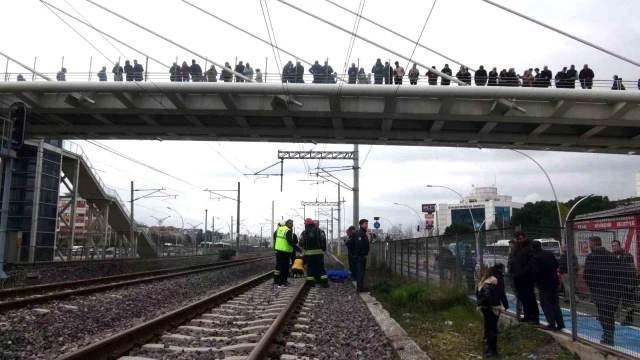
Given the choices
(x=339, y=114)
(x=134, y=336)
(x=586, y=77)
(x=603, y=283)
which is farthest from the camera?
(x=339, y=114)

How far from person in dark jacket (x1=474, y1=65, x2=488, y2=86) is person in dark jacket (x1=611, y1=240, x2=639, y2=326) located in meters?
15.9

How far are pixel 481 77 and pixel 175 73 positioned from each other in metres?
11.9

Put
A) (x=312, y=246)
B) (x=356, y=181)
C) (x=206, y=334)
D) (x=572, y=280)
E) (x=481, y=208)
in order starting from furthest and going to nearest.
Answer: (x=481, y=208), (x=356, y=181), (x=312, y=246), (x=206, y=334), (x=572, y=280)

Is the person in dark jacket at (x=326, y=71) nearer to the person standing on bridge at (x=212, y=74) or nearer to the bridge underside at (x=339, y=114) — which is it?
the bridge underside at (x=339, y=114)

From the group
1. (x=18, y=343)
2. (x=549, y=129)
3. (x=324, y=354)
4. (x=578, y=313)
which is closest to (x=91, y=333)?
(x=18, y=343)

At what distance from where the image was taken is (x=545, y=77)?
21797mm

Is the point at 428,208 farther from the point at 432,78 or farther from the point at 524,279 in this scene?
the point at 524,279

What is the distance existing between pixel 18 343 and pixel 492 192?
135225mm

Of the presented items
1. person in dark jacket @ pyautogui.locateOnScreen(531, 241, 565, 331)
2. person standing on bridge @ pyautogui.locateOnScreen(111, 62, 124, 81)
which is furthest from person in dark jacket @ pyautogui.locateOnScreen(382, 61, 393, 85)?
person in dark jacket @ pyautogui.locateOnScreen(531, 241, 565, 331)

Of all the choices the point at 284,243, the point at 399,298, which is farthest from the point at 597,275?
the point at 284,243

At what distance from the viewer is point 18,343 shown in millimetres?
7719

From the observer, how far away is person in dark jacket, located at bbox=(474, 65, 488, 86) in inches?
856

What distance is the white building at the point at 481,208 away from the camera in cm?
10407

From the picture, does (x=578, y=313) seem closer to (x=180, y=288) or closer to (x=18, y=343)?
(x=18, y=343)
